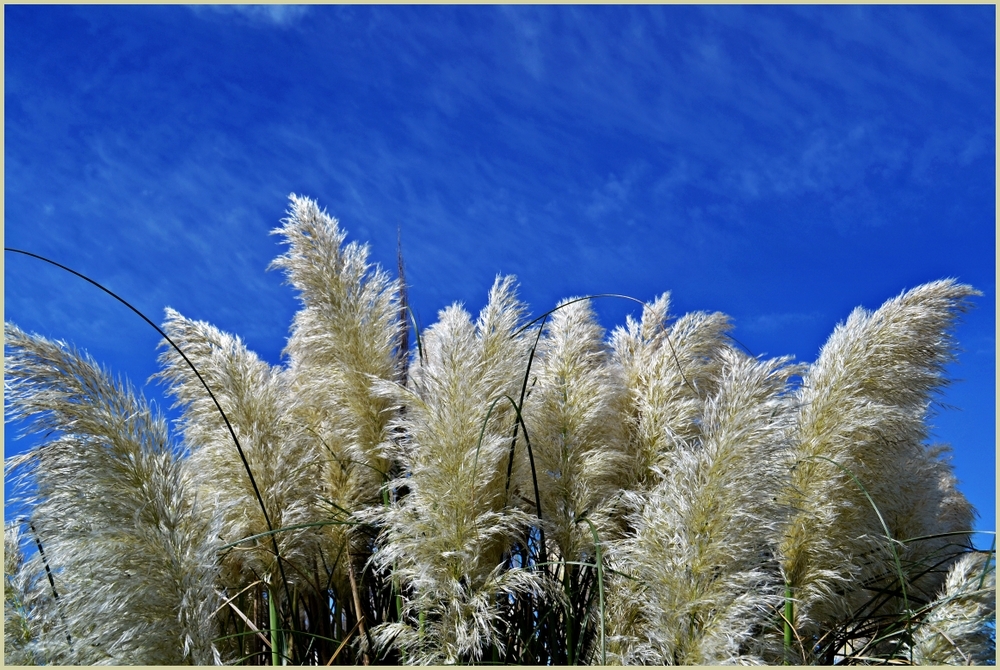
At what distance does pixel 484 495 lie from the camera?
2.67 m

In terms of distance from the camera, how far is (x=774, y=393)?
9.15 feet

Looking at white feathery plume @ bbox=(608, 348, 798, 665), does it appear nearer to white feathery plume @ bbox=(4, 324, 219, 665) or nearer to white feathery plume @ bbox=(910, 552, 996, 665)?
white feathery plume @ bbox=(910, 552, 996, 665)

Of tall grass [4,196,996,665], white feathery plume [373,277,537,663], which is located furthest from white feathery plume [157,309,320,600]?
white feathery plume [373,277,537,663]

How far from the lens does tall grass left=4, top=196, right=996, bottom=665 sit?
2273 mm

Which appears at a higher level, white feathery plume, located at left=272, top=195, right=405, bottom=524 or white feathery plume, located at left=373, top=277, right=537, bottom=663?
white feathery plume, located at left=272, top=195, right=405, bottom=524

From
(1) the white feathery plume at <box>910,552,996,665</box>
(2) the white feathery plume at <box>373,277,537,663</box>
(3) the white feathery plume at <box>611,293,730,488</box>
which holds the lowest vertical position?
(1) the white feathery plume at <box>910,552,996,665</box>

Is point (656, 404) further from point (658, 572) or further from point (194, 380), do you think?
point (194, 380)

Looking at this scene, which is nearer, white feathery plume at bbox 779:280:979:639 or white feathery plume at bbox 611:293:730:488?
white feathery plume at bbox 779:280:979:639

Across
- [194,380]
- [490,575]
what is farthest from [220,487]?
[490,575]

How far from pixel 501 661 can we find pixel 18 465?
1.72m

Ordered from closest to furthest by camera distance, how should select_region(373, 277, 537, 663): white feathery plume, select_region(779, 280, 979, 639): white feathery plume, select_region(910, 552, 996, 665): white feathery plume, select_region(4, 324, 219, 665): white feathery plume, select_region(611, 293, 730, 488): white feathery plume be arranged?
select_region(4, 324, 219, 665): white feathery plume → select_region(373, 277, 537, 663): white feathery plume → select_region(910, 552, 996, 665): white feathery plume → select_region(779, 280, 979, 639): white feathery plume → select_region(611, 293, 730, 488): white feathery plume

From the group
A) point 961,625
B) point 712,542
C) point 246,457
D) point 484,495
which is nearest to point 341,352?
point 246,457

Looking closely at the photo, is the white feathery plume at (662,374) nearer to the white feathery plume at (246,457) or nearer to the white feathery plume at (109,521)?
the white feathery plume at (246,457)

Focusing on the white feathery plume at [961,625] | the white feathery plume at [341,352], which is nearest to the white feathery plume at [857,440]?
the white feathery plume at [961,625]
